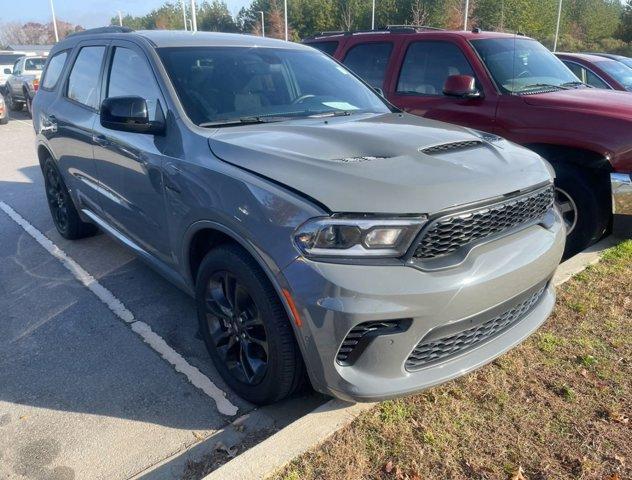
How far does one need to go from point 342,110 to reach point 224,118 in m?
0.88

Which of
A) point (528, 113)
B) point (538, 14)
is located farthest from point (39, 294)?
point (538, 14)

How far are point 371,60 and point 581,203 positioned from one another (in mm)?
2743

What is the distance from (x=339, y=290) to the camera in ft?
7.06

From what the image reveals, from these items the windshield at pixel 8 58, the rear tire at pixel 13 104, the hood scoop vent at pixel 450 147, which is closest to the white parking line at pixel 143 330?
the hood scoop vent at pixel 450 147

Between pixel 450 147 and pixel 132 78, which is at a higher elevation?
pixel 132 78

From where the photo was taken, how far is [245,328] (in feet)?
8.99

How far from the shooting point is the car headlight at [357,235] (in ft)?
7.31

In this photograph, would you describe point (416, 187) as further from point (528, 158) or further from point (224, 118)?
point (224, 118)

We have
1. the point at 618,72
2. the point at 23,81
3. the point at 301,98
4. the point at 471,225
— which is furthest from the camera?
the point at 23,81

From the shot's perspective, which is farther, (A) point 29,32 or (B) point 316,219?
(A) point 29,32

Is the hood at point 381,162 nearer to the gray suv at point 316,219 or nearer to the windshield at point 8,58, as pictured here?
the gray suv at point 316,219

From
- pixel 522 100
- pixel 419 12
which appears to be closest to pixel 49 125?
pixel 522 100

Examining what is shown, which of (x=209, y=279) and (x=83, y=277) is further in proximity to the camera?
(x=83, y=277)

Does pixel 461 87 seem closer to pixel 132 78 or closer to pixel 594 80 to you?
pixel 132 78
